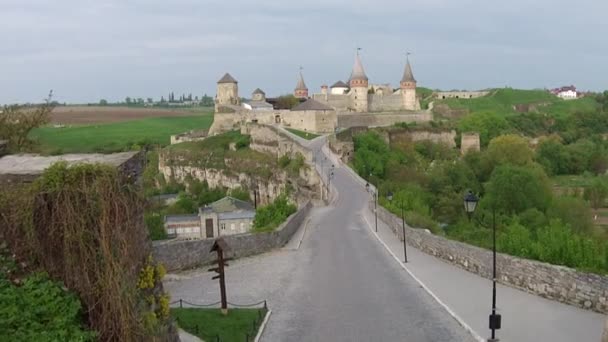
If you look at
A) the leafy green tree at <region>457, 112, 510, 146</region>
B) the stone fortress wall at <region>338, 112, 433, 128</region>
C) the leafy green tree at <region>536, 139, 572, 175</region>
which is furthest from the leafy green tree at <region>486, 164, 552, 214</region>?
the leafy green tree at <region>457, 112, 510, 146</region>

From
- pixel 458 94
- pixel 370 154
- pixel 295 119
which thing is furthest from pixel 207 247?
pixel 458 94

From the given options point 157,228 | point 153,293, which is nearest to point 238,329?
point 153,293

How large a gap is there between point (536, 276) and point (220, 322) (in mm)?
7677

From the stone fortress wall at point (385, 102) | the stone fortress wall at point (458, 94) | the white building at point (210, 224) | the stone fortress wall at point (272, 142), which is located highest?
the stone fortress wall at point (458, 94)

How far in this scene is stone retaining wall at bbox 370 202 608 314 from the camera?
44.9 ft

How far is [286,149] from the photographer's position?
6216 centimetres

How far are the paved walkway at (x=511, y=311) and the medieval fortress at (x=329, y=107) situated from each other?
5802cm

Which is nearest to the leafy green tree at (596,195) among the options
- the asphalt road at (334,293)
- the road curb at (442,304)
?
the asphalt road at (334,293)

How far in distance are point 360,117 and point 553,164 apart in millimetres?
25271

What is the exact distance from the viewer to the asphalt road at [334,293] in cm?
1350

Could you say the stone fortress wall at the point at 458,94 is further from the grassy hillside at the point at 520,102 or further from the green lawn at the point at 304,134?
the green lawn at the point at 304,134

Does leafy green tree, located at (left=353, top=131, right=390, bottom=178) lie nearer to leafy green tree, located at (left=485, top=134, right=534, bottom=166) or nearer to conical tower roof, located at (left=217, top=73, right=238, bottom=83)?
leafy green tree, located at (left=485, top=134, right=534, bottom=166)

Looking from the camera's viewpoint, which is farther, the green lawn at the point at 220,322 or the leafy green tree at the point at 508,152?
the leafy green tree at the point at 508,152

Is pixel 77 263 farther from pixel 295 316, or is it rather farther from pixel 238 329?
pixel 295 316
